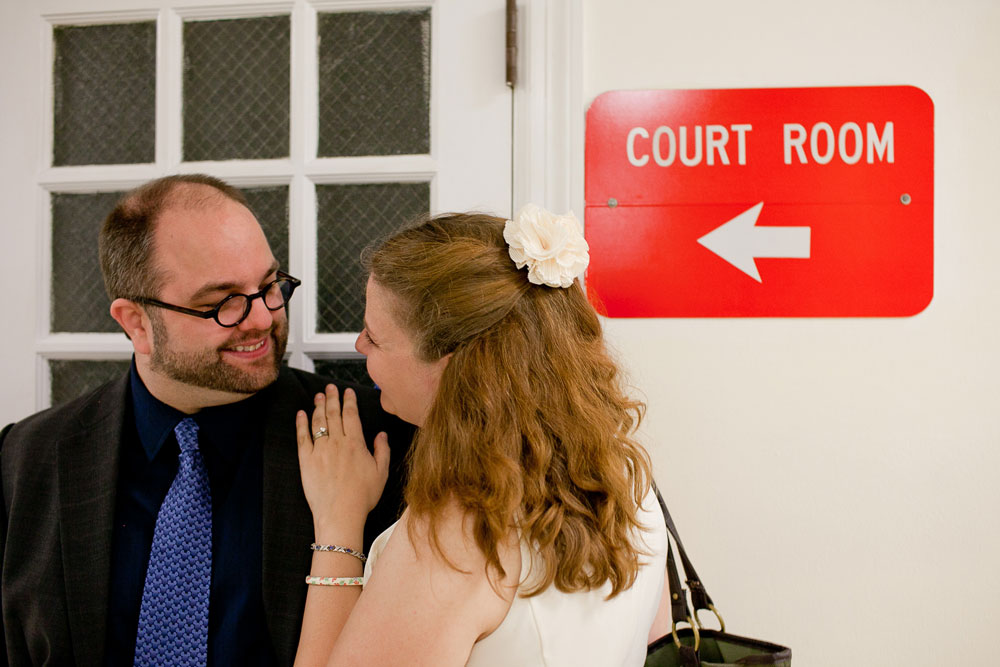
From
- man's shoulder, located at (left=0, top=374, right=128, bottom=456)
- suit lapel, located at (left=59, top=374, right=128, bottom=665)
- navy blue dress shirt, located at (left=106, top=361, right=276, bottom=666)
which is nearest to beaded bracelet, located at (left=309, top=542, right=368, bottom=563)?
navy blue dress shirt, located at (left=106, top=361, right=276, bottom=666)

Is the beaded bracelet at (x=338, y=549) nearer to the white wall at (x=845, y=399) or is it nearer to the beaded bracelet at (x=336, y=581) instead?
the beaded bracelet at (x=336, y=581)

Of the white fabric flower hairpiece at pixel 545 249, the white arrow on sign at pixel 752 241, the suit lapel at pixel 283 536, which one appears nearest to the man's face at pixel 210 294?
the suit lapel at pixel 283 536

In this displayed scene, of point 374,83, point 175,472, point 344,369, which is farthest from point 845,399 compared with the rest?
point 175,472

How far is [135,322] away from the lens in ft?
4.12

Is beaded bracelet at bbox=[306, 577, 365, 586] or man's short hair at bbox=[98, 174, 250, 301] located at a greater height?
man's short hair at bbox=[98, 174, 250, 301]

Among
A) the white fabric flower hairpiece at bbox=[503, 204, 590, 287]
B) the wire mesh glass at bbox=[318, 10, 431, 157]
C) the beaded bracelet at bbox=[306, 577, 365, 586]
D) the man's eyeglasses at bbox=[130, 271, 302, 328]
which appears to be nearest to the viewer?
the white fabric flower hairpiece at bbox=[503, 204, 590, 287]

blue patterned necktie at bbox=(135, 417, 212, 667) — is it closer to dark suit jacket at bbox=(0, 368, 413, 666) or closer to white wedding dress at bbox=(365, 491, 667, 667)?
dark suit jacket at bbox=(0, 368, 413, 666)

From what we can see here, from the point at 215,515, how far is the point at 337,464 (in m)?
0.24

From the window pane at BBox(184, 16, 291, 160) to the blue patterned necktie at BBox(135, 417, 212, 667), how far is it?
2.28ft

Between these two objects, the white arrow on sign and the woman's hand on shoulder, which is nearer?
the woman's hand on shoulder

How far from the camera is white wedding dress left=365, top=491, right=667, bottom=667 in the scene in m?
0.83

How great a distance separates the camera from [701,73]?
136cm

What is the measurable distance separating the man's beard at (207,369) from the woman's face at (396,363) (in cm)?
29

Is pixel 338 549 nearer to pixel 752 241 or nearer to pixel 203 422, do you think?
pixel 203 422
